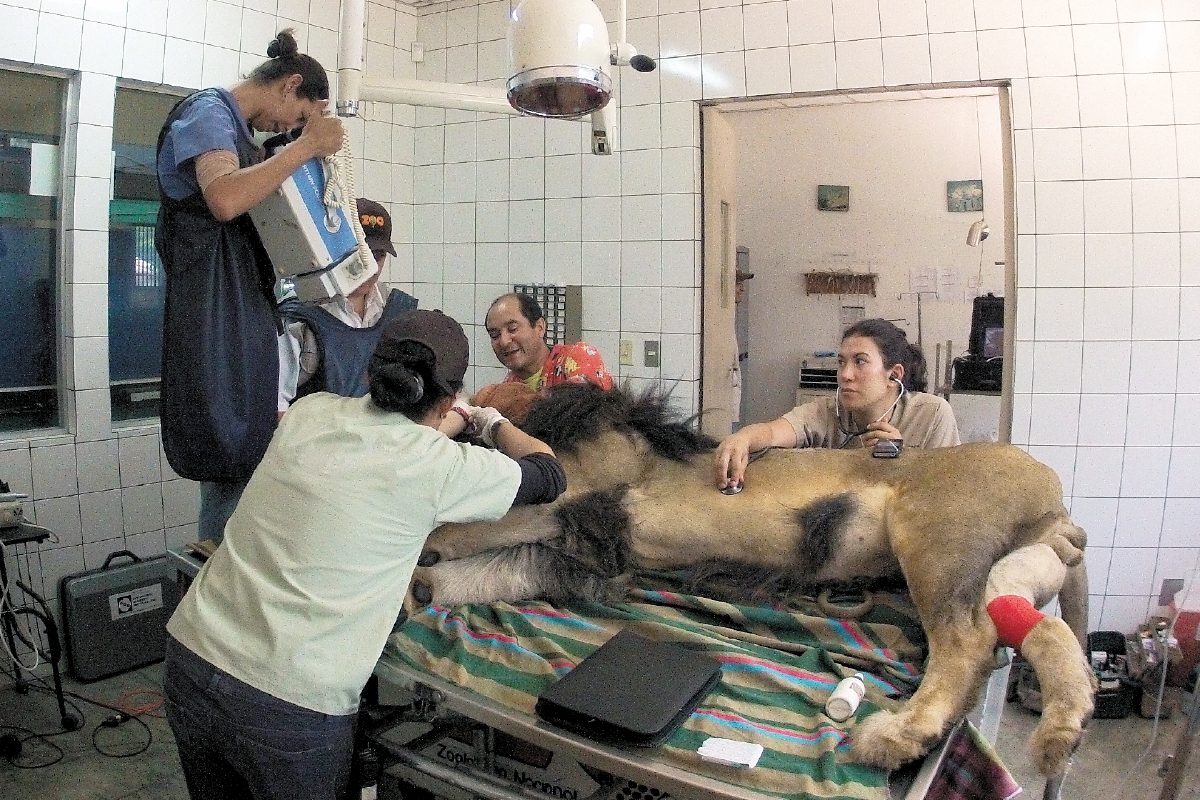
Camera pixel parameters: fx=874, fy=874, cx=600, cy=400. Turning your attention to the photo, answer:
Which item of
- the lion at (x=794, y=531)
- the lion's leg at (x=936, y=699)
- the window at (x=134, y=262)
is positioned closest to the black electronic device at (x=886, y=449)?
the lion at (x=794, y=531)

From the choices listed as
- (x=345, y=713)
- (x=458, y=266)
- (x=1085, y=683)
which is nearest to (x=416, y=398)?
(x=345, y=713)

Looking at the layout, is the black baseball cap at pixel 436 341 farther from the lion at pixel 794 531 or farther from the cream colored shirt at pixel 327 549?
the lion at pixel 794 531

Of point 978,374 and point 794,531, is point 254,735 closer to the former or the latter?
point 794,531

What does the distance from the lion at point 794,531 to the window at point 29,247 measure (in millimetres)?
1986

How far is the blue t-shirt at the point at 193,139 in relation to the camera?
1856 mm

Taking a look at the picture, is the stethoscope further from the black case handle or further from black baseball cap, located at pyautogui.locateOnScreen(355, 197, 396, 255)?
the black case handle

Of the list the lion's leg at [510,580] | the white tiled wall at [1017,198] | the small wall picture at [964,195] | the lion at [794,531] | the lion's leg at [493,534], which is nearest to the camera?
the lion at [794,531]

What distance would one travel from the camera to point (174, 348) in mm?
1944

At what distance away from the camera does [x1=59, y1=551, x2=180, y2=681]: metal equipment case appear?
3.07m

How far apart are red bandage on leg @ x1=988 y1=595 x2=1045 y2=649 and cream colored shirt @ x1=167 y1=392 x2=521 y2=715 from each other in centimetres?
90

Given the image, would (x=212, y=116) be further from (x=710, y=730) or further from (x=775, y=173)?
(x=775, y=173)

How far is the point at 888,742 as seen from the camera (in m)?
1.21

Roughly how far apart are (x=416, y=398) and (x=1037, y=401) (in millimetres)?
2440

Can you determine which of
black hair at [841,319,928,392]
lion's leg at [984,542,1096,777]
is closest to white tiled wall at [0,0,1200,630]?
black hair at [841,319,928,392]
